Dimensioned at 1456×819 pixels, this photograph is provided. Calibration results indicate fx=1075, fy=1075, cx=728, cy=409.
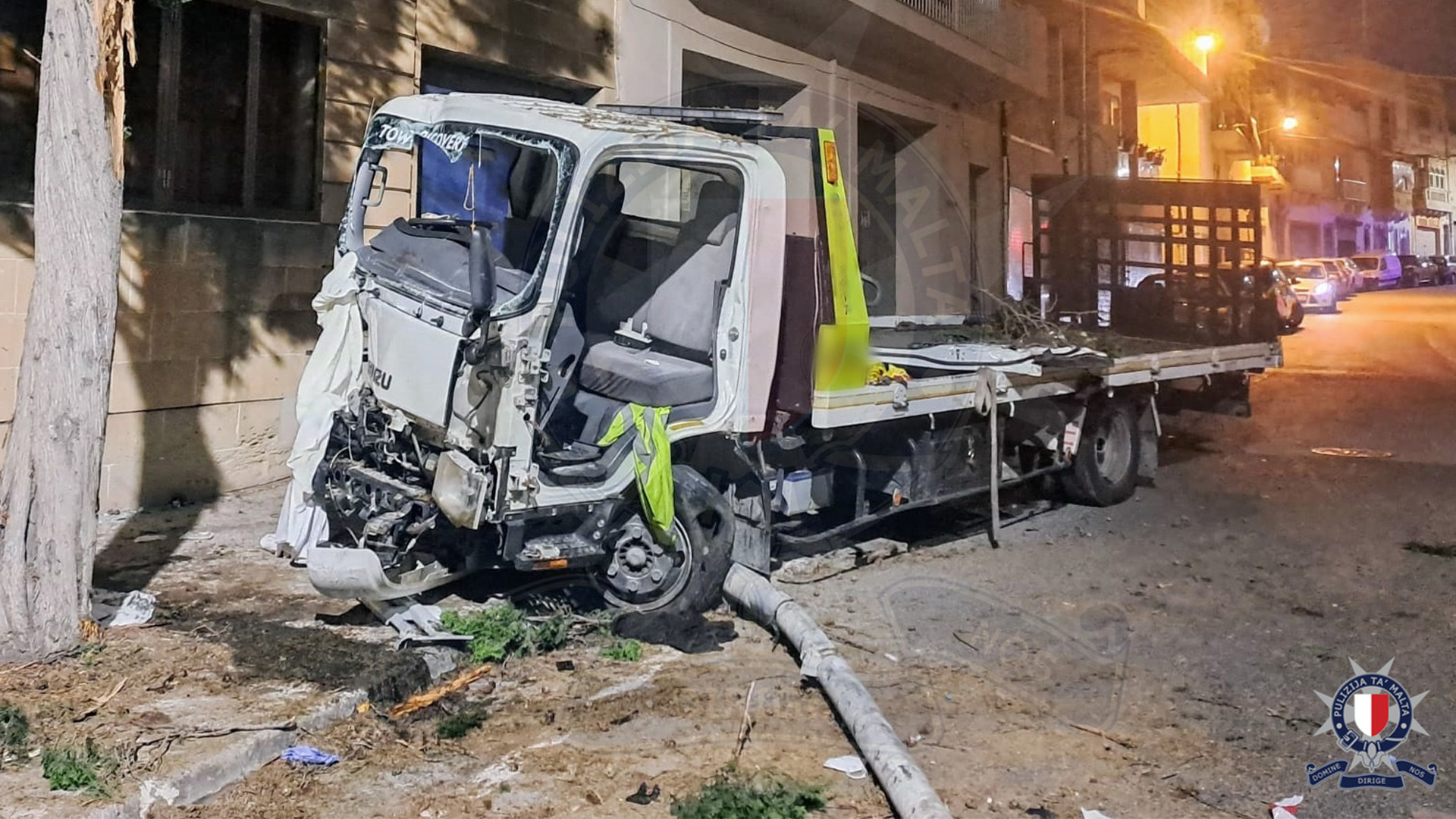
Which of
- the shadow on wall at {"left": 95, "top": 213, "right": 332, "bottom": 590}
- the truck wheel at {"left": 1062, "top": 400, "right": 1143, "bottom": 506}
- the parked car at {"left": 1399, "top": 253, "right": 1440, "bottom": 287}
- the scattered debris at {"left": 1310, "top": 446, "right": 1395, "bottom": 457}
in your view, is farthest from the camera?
the parked car at {"left": 1399, "top": 253, "right": 1440, "bottom": 287}

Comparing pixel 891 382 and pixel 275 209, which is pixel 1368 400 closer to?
pixel 891 382

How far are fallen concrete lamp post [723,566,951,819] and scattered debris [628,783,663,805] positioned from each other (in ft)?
2.28

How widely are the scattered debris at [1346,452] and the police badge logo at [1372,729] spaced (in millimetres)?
5714

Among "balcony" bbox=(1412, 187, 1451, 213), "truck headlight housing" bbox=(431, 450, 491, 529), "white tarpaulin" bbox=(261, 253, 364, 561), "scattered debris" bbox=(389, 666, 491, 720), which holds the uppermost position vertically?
"balcony" bbox=(1412, 187, 1451, 213)

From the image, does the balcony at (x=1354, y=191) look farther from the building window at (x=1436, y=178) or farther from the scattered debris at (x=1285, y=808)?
the scattered debris at (x=1285, y=808)

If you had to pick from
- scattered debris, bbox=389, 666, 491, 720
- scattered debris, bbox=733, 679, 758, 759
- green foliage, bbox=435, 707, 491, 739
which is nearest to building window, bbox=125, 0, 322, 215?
scattered debris, bbox=389, 666, 491, 720

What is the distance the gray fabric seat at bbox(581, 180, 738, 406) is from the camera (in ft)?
16.6

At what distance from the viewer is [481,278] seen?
13.5 feet

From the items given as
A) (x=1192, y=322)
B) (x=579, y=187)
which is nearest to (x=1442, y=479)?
(x=1192, y=322)

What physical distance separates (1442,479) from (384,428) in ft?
27.1

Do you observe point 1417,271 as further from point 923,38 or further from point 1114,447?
point 1114,447

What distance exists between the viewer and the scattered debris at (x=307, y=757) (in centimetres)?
351

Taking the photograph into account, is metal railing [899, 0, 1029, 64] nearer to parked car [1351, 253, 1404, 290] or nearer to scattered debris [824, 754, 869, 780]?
scattered debris [824, 754, 869, 780]

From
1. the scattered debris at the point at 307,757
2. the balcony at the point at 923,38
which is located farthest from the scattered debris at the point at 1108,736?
the balcony at the point at 923,38
